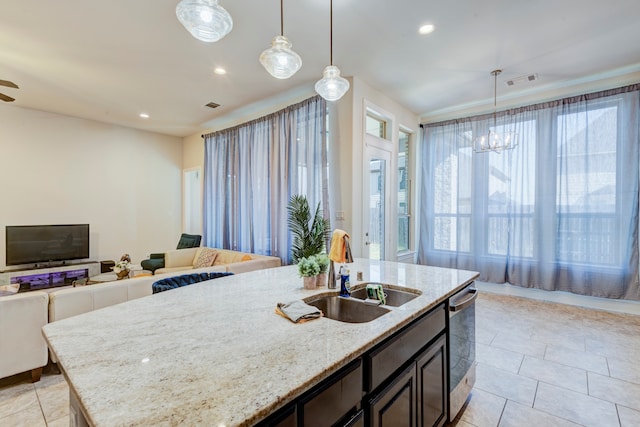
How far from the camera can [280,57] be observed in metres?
1.87

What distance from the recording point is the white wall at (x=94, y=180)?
4965 mm

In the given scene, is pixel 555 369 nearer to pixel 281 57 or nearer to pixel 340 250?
pixel 340 250

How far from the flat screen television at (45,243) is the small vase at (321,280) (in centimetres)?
557

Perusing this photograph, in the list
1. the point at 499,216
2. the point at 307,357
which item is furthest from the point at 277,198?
the point at 307,357

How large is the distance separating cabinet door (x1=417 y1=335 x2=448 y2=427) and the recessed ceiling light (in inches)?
106

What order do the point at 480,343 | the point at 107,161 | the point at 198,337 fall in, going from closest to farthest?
1. the point at 198,337
2. the point at 480,343
3. the point at 107,161

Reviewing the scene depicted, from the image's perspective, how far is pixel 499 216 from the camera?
4645 mm

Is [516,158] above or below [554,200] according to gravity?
above

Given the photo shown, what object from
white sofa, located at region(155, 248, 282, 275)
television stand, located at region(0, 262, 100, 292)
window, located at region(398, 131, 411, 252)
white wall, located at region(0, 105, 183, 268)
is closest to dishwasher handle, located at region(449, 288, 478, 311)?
white sofa, located at region(155, 248, 282, 275)

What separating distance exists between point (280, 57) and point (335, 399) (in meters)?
1.84

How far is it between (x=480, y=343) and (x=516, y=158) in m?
2.91

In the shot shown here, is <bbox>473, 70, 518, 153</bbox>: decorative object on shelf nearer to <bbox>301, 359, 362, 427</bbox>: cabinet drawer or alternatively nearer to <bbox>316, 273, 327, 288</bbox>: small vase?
<bbox>316, 273, 327, 288</bbox>: small vase

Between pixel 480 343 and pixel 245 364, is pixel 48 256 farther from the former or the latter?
pixel 480 343

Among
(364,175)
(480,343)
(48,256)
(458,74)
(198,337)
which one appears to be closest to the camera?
(198,337)
